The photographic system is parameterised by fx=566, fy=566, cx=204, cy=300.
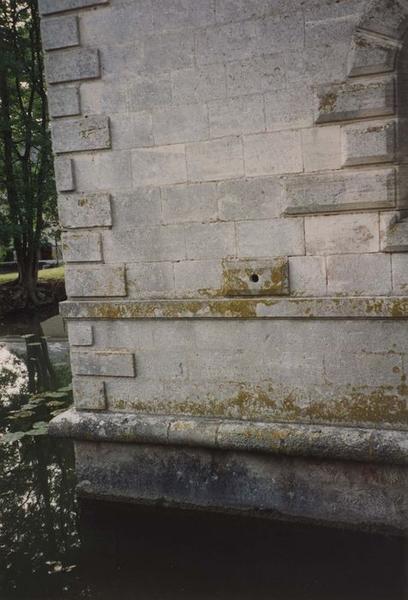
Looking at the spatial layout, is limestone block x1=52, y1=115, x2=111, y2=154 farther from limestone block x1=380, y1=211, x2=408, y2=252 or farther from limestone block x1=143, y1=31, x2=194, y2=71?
limestone block x1=380, y1=211, x2=408, y2=252

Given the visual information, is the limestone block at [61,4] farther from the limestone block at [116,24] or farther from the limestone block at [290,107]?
the limestone block at [290,107]

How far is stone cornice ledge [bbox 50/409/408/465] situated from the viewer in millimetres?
4301

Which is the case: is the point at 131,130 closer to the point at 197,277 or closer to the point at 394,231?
the point at 197,277

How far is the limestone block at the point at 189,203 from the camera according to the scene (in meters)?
4.65

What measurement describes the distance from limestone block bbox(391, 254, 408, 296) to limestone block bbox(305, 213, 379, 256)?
169 mm

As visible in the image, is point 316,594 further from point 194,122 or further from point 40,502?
point 194,122

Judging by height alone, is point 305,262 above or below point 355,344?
above

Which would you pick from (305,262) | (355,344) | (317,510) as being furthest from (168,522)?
(305,262)

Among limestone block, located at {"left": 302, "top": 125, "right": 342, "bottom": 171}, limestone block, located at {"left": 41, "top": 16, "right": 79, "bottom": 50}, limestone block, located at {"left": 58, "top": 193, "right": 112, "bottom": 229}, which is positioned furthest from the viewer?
limestone block, located at {"left": 58, "top": 193, "right": 112, "bottom": 229}

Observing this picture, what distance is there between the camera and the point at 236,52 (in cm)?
441

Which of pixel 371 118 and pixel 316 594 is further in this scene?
pixel 371 118

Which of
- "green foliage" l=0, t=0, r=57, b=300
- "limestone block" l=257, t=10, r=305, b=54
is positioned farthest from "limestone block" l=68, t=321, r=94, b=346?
"green foliage" l=0, t=0, r=57, b=300

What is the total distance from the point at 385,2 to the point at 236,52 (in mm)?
1124

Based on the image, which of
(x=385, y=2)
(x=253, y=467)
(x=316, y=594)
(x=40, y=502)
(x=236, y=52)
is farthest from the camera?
(x=40, y=502)
